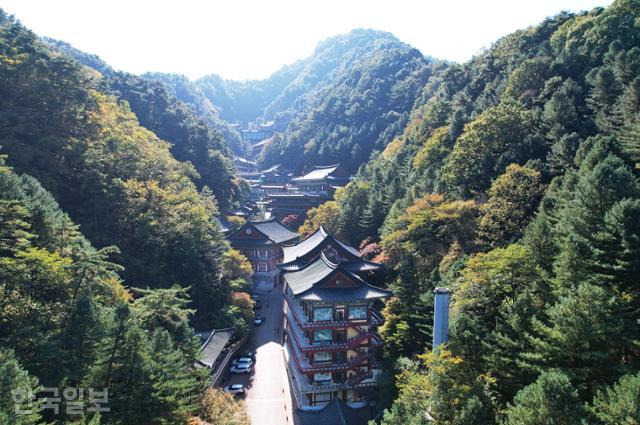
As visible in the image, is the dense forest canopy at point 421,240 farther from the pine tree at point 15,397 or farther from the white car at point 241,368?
the white car at point 241,368

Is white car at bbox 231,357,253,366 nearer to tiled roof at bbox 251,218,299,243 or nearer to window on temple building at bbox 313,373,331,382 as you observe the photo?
window on temple building at bbox 313,373,331,382

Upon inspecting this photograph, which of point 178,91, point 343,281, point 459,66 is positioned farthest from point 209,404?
point 178,91

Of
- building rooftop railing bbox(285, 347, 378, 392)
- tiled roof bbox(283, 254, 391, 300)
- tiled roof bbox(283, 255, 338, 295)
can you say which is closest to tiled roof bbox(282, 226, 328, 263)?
tiled roof bbox(283, 255, 338, 295)

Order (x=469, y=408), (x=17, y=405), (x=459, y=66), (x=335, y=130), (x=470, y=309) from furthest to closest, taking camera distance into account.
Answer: (x=335, y=130) < (x=459, y=66) < (x=470, y=309) < (x=469, y=408) < (x=17, y=405)

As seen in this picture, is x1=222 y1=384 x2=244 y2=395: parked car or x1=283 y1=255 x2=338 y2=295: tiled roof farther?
x1=222 y1=384 x2=244 y2=395: parked car

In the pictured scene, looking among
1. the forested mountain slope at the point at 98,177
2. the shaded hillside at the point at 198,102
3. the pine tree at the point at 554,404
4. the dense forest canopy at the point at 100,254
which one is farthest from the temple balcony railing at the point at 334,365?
the shaded hillside at the point at 198,102

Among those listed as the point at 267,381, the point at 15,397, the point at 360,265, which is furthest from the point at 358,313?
the point at 15,397

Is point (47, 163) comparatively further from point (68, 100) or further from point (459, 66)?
point (459, 66)
